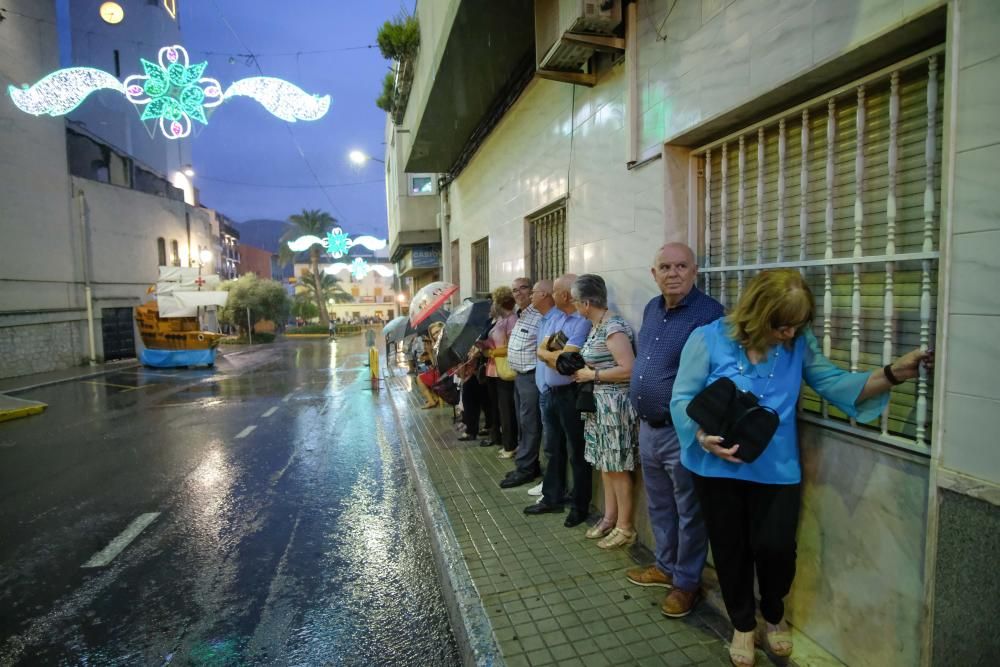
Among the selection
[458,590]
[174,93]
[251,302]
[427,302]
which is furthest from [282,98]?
[251,302]

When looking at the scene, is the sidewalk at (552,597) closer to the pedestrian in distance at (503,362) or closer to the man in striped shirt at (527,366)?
the man in striped shirt at (527,366)

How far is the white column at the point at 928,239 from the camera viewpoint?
2199mm

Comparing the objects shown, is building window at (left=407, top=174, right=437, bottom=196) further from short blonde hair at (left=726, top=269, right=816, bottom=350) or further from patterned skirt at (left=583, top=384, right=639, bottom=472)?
short blonde hair at (left=726, top=269, right=816, bottom=350)

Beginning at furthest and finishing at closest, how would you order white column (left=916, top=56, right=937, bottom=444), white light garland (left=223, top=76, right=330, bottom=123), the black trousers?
white light garland (left=223, top=76, right=330, bottom=123)
the black trousers
white column (left=916, top=56, right=937, bottom=444)

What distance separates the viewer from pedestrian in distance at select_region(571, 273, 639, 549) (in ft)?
12.1

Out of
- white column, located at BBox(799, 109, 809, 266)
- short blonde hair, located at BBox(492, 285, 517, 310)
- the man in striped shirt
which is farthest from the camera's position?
short blonde hair, located at BBox(492, 285, 517, 310)

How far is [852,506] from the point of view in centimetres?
243

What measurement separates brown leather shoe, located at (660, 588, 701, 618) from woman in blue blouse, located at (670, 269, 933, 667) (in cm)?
38

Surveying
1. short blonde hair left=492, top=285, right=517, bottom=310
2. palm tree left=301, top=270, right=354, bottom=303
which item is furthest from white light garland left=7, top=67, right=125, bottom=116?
palm tree left=301, top=270, right=354, bottom=303

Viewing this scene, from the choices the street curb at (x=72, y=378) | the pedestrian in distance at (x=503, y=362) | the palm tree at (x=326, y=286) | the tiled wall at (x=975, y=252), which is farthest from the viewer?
the palm tree at (x=326, y=286)

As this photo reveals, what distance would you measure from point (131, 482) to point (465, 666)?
535 cm

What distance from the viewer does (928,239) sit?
7.28 feet

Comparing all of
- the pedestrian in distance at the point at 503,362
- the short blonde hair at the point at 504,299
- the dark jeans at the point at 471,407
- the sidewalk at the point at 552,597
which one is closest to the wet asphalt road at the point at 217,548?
the sidewalk at the point at 552,597

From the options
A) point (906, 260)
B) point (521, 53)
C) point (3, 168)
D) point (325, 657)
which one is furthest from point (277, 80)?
point (3, 168)
